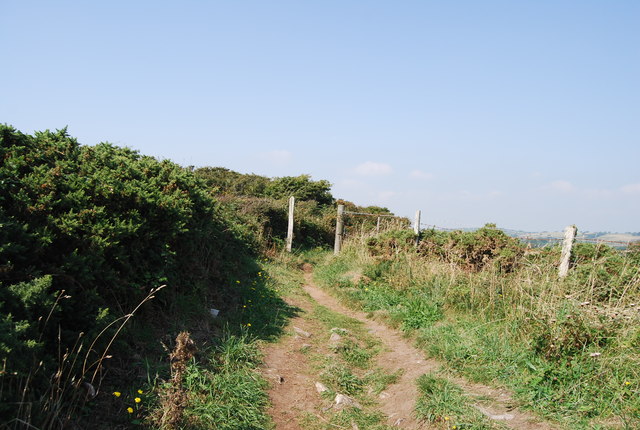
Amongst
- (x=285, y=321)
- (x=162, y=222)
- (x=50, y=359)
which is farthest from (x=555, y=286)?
(x=50, y=359)

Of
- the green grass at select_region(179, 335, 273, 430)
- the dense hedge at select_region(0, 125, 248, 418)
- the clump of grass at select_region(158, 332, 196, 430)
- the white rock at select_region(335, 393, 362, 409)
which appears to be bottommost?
the white rock at select_region(335, 393, 362, 409)

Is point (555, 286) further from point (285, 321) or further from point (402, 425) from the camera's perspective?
point (285, 321)

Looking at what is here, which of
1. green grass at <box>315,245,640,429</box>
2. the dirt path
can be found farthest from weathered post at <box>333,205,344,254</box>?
the dirt path

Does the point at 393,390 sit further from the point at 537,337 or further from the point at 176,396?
the point at 176,396

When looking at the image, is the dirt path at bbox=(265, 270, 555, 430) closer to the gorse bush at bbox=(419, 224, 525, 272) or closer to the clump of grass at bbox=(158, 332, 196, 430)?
the clump of grass at bbox=(158, 332, 196, 430)

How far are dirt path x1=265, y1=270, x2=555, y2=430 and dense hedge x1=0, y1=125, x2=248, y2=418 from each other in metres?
1.88

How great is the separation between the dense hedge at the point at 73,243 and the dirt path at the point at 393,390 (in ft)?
6.16

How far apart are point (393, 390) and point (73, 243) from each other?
409 centimetres

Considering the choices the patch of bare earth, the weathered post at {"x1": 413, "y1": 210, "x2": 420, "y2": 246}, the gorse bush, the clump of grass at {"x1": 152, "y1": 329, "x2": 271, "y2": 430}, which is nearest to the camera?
the clump of grass at {"x1": 152, "y1": 329, "x2": 271, "y2": 430}

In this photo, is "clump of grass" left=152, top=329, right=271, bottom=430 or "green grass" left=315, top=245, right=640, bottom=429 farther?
"green grass" left=315, top=245, right=640, bottom=429

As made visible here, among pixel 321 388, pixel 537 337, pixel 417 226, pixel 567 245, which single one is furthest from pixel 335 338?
pixel 567 245

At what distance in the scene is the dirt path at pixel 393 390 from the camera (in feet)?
13.1

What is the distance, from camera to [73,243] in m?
4.12

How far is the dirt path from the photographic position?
398cm
